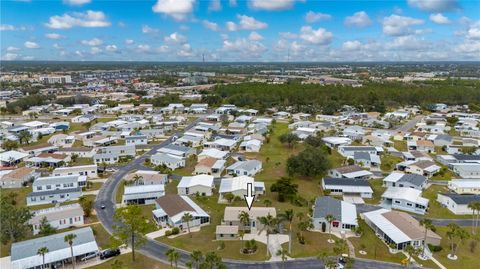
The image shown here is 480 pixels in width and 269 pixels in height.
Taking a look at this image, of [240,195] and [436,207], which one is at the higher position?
[240,195]

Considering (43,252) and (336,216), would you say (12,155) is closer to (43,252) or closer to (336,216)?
(43,252)

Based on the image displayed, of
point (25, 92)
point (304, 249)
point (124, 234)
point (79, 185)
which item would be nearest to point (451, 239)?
point (304, 249)

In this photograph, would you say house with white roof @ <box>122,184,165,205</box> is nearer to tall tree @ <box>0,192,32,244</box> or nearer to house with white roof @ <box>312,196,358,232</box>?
tall tree @ <box>0,192,32,244</box>

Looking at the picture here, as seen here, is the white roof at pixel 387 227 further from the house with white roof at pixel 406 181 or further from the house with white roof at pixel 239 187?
the house with white roof at pixel 239 187

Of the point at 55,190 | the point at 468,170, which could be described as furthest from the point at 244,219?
the point at 468,170

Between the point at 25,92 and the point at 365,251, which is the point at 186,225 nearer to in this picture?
the point at 365,251

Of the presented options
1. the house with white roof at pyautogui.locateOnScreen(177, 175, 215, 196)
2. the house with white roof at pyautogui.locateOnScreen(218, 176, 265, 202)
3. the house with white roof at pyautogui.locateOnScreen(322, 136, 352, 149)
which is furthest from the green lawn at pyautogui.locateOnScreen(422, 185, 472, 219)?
the house with white roof at pyautogui.locateOnScreen(177, 175, 215, 196)
